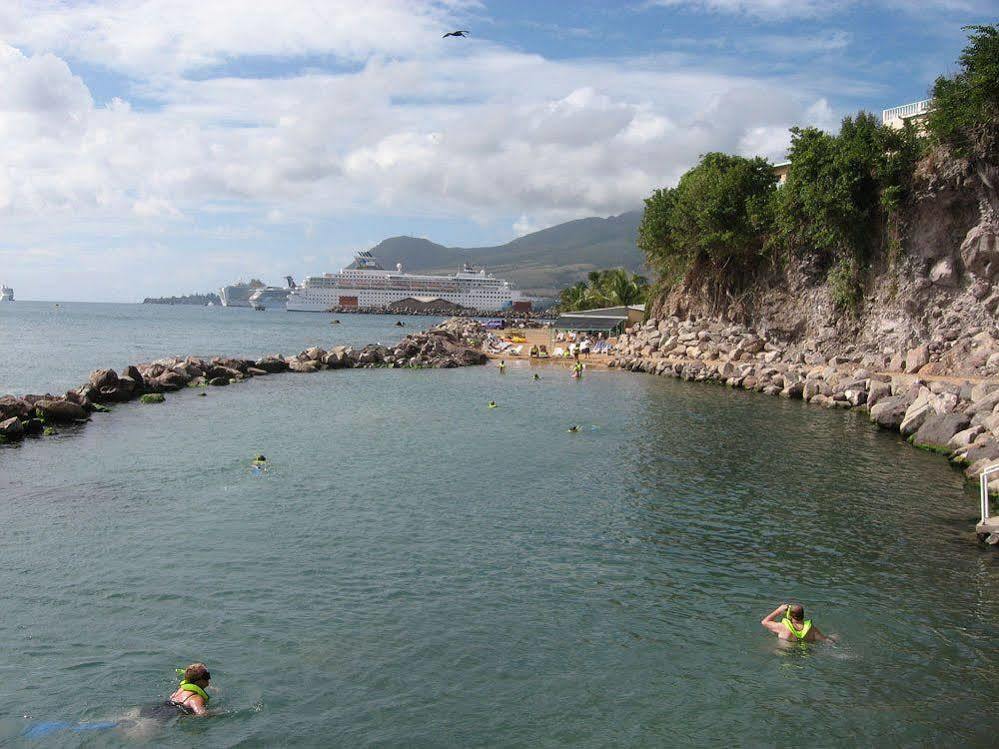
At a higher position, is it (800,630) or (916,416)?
(916,416)

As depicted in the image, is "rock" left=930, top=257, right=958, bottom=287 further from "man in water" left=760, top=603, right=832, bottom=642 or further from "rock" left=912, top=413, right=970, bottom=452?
"man in water" left=760, top=603, right=832, bottom=642

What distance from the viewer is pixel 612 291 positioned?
88062mm

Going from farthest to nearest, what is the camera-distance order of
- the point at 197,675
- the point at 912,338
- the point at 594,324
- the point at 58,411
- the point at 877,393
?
the point at 594,324 → the point at 912,338 → the point at 877,393 → the point at 58,411 → the point at 197,675

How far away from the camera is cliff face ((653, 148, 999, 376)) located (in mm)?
35719

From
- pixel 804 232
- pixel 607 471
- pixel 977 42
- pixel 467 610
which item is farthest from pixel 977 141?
pixel 467 610

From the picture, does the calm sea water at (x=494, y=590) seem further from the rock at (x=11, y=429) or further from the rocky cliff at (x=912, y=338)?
the rocky cliff at (x=912, y=338)

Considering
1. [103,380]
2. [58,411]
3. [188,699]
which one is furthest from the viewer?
[103,380]

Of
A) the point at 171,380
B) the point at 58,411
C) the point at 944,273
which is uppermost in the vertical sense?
the point at 944,273

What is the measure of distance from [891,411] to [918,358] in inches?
383

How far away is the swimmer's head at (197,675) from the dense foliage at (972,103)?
38.8m

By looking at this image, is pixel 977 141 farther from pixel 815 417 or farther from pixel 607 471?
pixel 607 471

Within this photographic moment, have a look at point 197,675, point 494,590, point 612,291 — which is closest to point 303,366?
point 494,590

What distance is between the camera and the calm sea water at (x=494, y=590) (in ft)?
33.1

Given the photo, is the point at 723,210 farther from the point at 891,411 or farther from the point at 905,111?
the point at 891,411
